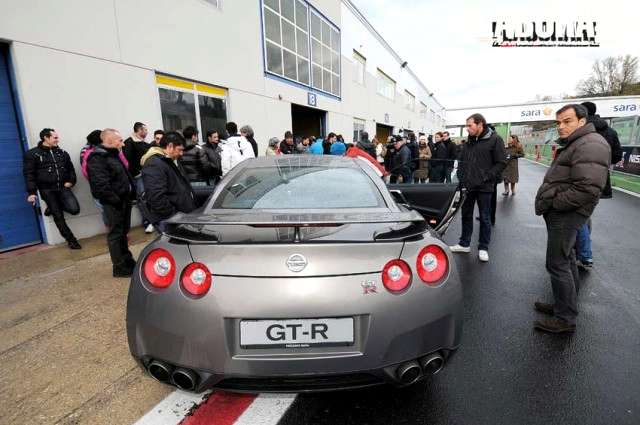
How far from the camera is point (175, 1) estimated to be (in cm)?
684

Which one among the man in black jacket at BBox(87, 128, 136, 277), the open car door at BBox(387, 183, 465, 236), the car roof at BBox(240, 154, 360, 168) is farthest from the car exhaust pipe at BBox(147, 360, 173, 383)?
the open car door at BBox(387, 183, 465, 236)

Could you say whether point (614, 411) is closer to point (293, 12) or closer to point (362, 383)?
point (362, 383)

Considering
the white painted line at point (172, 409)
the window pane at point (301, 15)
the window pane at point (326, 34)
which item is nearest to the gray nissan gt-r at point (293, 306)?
the white painted line at point (172, 409)

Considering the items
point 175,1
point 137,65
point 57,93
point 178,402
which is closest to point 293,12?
point 175,1

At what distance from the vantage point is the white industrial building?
15.3 ft

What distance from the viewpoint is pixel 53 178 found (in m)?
4.59

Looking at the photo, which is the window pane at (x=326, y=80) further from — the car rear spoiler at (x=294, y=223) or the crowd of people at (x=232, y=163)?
the car rear spoiler at (x=294, y=223)

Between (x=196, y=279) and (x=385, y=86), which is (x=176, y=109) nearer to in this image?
(x=196, y=279)

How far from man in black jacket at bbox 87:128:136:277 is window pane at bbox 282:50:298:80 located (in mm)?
8667

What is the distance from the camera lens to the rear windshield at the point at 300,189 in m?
2.22

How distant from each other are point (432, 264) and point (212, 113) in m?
7.67

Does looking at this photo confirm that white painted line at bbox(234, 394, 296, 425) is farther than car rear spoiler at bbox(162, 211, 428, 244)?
Yes

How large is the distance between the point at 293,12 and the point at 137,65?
7516 mm

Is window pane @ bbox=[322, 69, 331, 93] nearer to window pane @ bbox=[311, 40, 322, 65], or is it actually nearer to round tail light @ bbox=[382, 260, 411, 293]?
window pane @ bbox=[311, 40, 322, 65]
